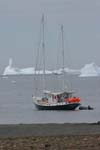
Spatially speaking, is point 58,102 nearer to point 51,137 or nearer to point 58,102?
point 58,102

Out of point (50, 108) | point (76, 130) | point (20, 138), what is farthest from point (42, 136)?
point (50, 108)

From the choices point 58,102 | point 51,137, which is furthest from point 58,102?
point 51,137

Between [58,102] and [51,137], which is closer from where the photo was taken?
[51,137]

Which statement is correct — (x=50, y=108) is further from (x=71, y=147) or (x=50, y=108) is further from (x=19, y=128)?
(x=71, y=147)

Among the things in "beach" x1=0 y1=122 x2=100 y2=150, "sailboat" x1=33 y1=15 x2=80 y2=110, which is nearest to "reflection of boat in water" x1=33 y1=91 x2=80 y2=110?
"sailboat" x1=33 y1=15 x2=80 y2=110

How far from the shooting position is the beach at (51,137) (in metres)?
15.0

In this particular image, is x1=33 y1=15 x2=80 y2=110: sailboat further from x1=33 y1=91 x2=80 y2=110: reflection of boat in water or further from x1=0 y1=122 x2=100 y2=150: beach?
x1=0 y1=122 x2=100 y2=150: beach

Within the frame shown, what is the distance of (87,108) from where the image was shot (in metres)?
75.8

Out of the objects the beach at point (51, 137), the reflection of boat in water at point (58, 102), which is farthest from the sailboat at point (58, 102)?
the beach at point (51, 137)

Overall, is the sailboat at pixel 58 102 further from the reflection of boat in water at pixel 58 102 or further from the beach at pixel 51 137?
the beach at pixel 51 137

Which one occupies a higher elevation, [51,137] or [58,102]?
[58,102]

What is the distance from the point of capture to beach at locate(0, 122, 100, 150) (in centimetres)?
1495

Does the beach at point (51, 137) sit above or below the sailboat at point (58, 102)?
below

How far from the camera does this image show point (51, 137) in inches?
675
